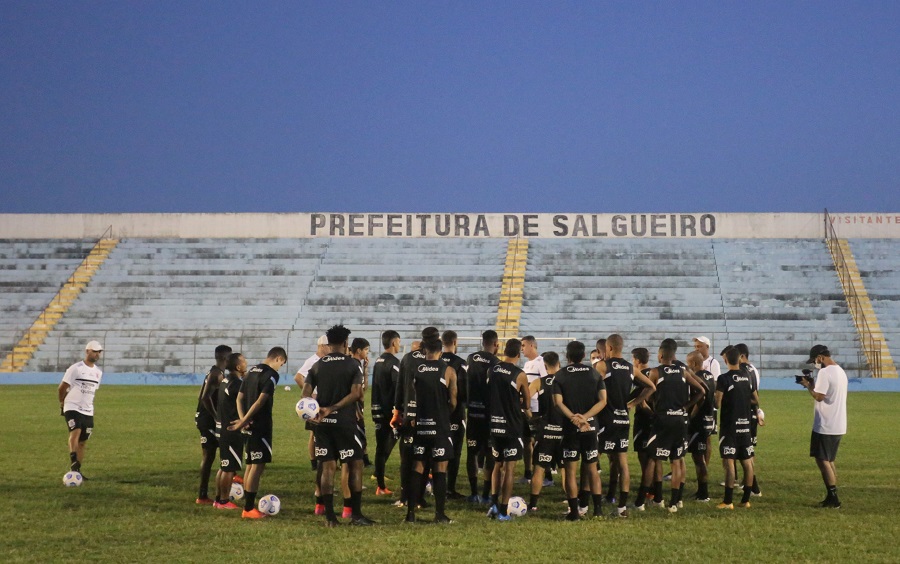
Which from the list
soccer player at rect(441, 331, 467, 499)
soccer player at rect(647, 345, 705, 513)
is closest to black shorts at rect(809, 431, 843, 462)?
soccer player at rect(647, 345, 705, 513)

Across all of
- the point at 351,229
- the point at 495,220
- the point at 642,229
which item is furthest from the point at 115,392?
the point at 642,229

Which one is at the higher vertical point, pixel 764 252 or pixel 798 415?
pixel 764 252

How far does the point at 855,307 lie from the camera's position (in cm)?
3944

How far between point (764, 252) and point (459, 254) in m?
13.7

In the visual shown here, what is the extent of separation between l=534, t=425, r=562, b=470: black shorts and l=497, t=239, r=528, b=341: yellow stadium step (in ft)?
83.4

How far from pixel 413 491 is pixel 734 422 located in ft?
13.6

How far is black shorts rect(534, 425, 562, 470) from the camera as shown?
11445 millimetres

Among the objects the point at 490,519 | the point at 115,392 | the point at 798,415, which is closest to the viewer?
the point at 490,519

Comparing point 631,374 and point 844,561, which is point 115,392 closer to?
point 631,374

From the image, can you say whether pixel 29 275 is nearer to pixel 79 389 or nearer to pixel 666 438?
pixel 79 389

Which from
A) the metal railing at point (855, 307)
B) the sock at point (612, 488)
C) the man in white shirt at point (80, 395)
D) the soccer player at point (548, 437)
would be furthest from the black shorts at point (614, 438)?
the metal railing at point (855, 307)

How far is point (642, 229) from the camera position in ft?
155

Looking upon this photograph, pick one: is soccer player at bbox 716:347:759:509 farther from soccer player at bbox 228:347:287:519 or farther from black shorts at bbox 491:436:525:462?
soccer player at bbox 228:347:287:519

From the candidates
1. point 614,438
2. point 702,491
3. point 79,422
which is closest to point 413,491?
point 614,438
